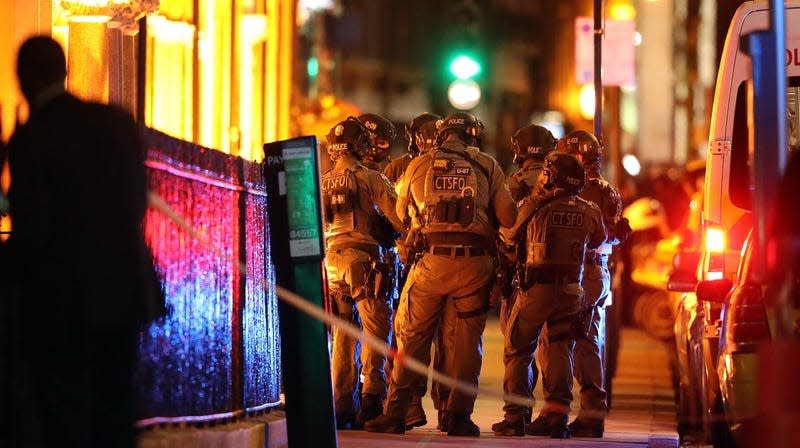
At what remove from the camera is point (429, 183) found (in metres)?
11.5

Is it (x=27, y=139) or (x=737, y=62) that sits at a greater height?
(x=737, y=62)

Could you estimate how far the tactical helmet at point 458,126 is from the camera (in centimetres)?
1159

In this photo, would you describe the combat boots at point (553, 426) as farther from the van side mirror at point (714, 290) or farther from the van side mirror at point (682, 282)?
the van side mirror at point (714, 290)

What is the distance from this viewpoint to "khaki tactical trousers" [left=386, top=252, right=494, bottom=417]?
11492mm

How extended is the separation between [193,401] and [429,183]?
3.05 meters

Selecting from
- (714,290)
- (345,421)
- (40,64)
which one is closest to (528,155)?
(345,421)

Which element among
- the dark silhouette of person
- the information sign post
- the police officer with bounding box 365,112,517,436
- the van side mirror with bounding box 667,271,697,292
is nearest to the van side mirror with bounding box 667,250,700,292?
the van side mirror with bounding box 667,271,697,292

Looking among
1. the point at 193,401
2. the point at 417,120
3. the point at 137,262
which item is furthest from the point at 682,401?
the point at 137,262

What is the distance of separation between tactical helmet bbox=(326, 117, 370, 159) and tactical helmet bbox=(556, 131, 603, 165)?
56.9 inches

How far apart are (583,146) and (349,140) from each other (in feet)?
5.53

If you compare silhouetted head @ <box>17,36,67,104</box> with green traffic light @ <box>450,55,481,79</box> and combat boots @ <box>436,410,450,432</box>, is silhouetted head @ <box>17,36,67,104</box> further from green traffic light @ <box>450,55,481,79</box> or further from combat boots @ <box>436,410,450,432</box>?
green traffic light @ <box>450,55,481,79</box>

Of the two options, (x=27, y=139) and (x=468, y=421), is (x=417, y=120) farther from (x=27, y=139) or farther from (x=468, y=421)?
(x=27, y=139)

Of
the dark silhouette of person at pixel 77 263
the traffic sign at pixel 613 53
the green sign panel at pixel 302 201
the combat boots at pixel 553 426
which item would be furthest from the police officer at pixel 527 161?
the dark silhouette of person at pixel 77 263

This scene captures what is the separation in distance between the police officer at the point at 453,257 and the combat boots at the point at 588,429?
0.87 metres
